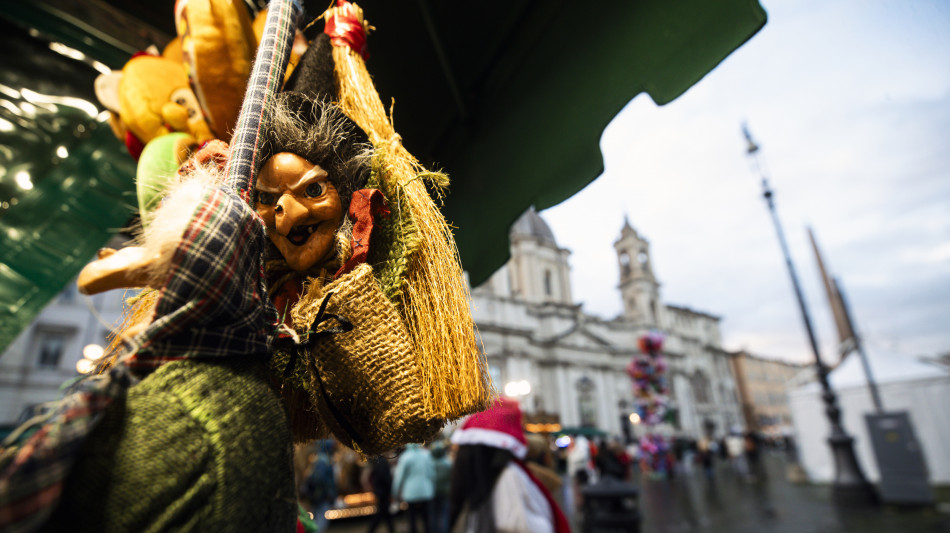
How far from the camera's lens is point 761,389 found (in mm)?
57531

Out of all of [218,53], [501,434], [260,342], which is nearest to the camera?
[260,342]

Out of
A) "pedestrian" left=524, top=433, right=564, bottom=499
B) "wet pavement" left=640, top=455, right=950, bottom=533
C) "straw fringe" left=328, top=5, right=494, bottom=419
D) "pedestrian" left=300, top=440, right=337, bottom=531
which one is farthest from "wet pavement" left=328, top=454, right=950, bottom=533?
"straw fringe" left=328, top=5, right=494, bottom=419

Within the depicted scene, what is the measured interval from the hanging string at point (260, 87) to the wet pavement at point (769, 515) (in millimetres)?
8246

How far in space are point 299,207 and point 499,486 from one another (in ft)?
8.22

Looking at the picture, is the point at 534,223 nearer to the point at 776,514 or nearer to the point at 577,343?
the point at 776,514

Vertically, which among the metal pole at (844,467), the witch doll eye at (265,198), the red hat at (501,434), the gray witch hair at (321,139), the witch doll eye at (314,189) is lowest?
the metal pole at (844,467)

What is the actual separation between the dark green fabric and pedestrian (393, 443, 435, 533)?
584 centimetres

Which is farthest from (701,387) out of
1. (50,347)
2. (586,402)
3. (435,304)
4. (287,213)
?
(287,213)

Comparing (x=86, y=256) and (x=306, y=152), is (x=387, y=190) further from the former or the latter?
(x=86, y=256)

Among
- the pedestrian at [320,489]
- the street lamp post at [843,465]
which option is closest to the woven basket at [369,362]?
the pedestrian at [320,489]

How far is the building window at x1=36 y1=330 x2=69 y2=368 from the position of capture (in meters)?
13.8

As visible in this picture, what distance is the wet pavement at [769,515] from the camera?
6.51 m

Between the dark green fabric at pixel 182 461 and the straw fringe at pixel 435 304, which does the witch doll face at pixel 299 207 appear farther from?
the dark green fabric at pixel 182 461

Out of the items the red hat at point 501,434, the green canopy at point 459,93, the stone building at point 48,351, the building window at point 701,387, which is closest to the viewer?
the green canopy at point 459,93
